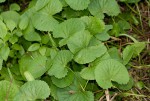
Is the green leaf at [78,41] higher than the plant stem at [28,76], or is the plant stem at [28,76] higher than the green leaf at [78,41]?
the green leaf at [78,41]

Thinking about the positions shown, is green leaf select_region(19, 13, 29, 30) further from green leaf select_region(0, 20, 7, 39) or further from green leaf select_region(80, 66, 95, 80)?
green leaf select_region(80, 66, 95, 80)

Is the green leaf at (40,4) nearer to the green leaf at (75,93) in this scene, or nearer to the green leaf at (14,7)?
the green leaf at (14,7)

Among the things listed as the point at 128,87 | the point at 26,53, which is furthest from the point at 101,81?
the point at 26,53

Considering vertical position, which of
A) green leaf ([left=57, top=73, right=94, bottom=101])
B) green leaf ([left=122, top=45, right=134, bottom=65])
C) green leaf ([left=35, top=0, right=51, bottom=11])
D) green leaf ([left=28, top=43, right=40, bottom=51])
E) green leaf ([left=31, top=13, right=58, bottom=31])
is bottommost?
green leaf ([left=57, top=73, right=94, bottom=101])

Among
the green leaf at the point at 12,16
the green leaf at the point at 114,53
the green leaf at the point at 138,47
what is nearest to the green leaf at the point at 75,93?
the green leaf at the point at 114,53

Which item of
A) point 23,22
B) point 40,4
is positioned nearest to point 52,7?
point 40,4

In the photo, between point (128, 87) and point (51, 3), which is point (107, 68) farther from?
point (51, 3)

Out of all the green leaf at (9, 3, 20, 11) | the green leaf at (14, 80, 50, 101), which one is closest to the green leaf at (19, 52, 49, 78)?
the green leaf at (14, 80, 50, 101)
